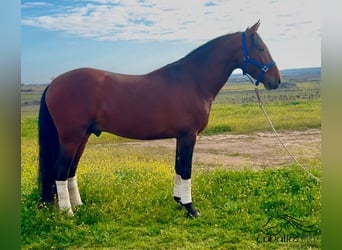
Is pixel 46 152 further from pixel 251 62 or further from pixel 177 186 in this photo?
pixel 251 62

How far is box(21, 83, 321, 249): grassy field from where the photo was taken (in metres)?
2.54

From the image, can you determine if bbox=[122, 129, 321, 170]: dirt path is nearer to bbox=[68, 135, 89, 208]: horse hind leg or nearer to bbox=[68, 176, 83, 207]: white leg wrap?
bbox=[68, 135, 89, 208]: horse hind leg

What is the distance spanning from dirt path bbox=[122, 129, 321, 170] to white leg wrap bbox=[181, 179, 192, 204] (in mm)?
165

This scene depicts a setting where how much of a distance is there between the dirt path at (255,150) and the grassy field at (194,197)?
0.06 meters

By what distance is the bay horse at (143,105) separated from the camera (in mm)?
2598

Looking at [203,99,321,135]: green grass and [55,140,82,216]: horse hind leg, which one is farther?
[203,99,321,135]: green grass

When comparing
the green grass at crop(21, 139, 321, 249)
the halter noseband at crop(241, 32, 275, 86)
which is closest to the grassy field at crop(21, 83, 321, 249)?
the green grass at crop(21, 139, 321, 249)

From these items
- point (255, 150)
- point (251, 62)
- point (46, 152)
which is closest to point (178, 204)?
point (255, 150)

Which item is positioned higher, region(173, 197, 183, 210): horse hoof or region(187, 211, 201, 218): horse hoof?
region(173, 197, 183, 210): horse hoof

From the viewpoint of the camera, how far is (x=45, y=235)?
2.56m

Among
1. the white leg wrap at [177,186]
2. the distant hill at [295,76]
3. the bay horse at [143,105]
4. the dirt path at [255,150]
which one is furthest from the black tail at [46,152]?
the distant hill at [295,76]
